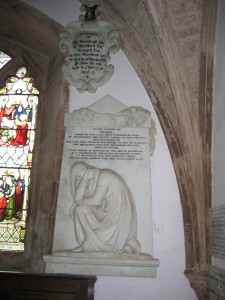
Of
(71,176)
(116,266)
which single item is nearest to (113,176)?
(71,176)

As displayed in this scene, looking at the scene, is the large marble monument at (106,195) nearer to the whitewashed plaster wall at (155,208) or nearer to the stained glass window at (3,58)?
the whitewashed plaster wall at (155,208)

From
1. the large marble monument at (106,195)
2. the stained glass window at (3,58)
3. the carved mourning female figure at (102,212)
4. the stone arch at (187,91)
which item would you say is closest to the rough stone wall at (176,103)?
the stone arch at (187,91)

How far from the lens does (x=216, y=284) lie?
350 centimetres

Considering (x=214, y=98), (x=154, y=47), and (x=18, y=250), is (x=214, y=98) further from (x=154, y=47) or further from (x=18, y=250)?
(x=18, y=250)

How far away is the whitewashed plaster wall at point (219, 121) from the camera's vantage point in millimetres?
3648

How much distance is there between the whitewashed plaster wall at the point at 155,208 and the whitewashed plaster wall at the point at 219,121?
513 mm

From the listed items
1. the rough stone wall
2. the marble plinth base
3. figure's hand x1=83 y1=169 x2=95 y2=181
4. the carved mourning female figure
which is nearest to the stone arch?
the rough stone wall

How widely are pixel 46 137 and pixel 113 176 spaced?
4.28 ft

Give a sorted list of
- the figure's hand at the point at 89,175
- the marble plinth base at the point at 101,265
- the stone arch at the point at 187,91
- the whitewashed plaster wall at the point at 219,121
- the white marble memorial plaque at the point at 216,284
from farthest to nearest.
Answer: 1. the figure's hand at the point at 89,175
2. the stone arch at the point at 187,91
3. the marble plinth base at the point at 101,265
4. the whitewashed plaster wall at the point at 219,121
5. the white marble memorial plaque at the point at 216,284

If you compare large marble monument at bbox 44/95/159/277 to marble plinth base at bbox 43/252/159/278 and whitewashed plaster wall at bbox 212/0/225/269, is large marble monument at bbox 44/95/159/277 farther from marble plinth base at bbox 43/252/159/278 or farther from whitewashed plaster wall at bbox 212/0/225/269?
whitewashed plaster wall at bbox 212/0/225/269

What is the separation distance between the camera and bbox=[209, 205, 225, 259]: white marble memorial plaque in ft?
11.0

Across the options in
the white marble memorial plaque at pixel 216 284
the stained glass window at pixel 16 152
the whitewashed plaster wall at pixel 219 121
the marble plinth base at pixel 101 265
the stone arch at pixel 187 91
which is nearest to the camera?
the white marble memorial plaque at pixel 216 284

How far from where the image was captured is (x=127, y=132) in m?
4.35

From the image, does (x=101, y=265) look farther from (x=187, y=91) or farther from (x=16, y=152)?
(x=187, y=91)
